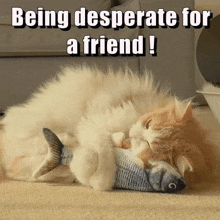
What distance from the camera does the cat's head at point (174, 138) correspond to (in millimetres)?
751

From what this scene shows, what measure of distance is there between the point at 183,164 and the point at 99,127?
0.21 m

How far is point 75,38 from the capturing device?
2.06 meters

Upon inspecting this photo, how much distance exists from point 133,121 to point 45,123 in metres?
0.25

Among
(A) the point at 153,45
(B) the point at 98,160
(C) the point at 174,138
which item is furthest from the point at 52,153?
(A) the point at 153,45

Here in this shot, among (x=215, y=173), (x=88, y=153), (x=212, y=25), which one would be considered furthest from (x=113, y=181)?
(x=212, y=25)

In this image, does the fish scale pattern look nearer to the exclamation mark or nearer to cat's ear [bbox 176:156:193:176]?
cat's ear [bbox 176:156:193:176]

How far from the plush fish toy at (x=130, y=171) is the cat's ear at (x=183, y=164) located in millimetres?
22

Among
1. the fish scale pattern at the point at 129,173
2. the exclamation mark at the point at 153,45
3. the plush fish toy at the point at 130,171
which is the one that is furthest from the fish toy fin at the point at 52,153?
the exclamation mark at the point at 153,45

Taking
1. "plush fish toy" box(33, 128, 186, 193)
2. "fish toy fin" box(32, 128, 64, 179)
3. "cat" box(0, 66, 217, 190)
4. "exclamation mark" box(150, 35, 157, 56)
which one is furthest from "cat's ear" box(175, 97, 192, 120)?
"exclamation mark" box(150, 35, 157, 56)

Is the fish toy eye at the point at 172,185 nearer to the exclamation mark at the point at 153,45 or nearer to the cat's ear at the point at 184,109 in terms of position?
the cat's ear at the point at 184,109

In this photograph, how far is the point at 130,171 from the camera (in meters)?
0.77

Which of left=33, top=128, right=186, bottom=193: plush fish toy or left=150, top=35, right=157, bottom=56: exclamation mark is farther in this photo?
left=150, top=35, right=157, bottom=56: exclamation mark

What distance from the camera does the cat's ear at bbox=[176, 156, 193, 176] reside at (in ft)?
2.45

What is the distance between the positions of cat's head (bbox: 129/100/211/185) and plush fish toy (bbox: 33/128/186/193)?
1.0 inches
